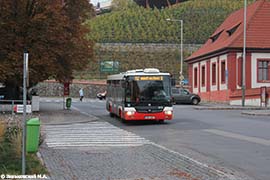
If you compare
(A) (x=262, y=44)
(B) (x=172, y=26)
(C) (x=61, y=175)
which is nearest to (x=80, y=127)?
(C) (x=61, y=175)

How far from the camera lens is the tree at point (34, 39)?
3238 cm

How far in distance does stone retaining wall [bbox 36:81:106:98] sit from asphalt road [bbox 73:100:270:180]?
172 ft

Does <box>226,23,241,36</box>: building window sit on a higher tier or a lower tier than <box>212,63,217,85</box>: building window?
higher

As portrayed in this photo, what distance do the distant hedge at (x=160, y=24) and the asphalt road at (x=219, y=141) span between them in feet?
203

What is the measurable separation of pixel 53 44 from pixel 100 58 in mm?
54423

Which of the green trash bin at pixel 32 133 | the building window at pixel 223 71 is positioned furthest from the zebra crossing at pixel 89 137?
the building window at pixel 223 71

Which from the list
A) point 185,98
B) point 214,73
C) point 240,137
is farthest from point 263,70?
point 240,137

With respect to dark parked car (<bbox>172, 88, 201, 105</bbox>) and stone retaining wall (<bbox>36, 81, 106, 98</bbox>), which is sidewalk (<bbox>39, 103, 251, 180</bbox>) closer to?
dark parked car (<bbox>172, 88, 201, 105</bbox>)

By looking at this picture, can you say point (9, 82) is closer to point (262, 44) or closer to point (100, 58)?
point (262, 44)

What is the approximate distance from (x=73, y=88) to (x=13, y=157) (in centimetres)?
6964

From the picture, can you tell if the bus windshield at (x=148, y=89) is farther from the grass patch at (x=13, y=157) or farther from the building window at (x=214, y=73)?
the building window at (x=214, y=73)

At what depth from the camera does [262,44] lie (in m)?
57.1

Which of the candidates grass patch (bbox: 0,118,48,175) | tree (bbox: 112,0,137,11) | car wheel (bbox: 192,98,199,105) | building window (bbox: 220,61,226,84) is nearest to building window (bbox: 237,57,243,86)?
building window (bbox: 220,61,226,84)

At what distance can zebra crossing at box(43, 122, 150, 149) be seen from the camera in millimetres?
18375
